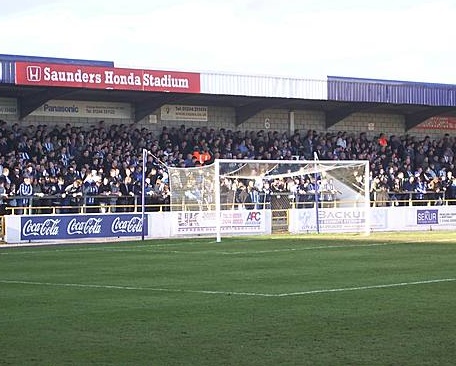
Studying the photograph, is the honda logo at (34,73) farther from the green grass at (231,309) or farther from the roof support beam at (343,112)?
the roof support beam at (343,112)

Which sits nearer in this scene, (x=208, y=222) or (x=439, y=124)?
(x=208, y=222)

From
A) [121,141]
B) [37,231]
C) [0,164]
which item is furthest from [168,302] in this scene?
[121,141]

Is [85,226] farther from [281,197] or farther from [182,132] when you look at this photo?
[182,132]

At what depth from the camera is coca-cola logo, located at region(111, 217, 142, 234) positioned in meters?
37.2

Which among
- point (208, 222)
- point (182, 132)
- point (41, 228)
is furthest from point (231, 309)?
point (182, 132)

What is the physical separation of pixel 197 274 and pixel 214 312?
6670 millimetres

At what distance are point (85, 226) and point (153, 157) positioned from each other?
592 centimetres

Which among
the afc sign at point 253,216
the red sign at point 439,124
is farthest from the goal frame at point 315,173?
the red sign at point 439,124

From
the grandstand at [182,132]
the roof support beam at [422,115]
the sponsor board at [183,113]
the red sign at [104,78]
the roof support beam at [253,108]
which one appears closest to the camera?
the grandstand at [182,132]

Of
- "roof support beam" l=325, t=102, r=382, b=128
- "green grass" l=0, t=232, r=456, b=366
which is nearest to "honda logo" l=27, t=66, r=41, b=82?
"green grass" l=0, t=232, r=456, b=366

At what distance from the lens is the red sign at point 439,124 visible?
59.7 metres

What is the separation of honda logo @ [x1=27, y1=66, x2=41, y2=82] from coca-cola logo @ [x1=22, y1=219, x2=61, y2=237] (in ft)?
25.5

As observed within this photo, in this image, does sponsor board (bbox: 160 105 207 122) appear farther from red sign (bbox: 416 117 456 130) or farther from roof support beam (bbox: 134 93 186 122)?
red sign (bbox: 416 117 456 130)

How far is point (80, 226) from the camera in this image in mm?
36281
